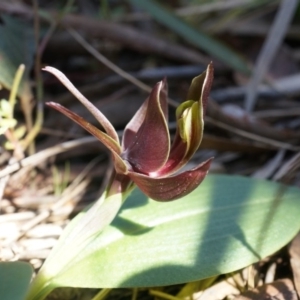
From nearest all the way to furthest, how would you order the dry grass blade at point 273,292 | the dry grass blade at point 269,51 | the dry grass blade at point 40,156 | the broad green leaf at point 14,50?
the dry grass blade at point 273,292 → the dry grass blade at point 40,156 → the broad green leaf at point 14,50 → the dry grass blade at point 269,51

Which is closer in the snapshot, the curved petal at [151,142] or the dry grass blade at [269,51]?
the curved petal at [151,142]

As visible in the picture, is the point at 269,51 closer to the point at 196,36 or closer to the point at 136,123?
the point at 196,36

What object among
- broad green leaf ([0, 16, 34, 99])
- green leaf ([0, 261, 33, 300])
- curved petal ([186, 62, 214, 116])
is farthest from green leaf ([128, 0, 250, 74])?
green leaf ([0, 261, 33, 300])

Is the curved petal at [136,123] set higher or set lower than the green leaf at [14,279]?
higher

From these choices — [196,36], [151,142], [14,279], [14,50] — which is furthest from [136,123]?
[196,36]

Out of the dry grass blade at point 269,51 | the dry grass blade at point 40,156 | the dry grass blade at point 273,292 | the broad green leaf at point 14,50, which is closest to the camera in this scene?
the dry grass blade at point 273,292

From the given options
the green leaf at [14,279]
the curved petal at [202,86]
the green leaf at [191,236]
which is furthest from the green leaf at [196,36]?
the green leaf at [14,279]

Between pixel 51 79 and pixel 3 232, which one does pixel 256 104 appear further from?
pixel 3 232

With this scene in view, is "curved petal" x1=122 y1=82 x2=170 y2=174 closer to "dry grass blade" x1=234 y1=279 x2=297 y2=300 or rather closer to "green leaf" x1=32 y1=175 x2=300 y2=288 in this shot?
"green leaf" x1=32 y1=175 x2=300 y2=288

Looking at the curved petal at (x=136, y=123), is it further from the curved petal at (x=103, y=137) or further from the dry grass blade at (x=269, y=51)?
the dry grass blade at (x=269, y=51)
